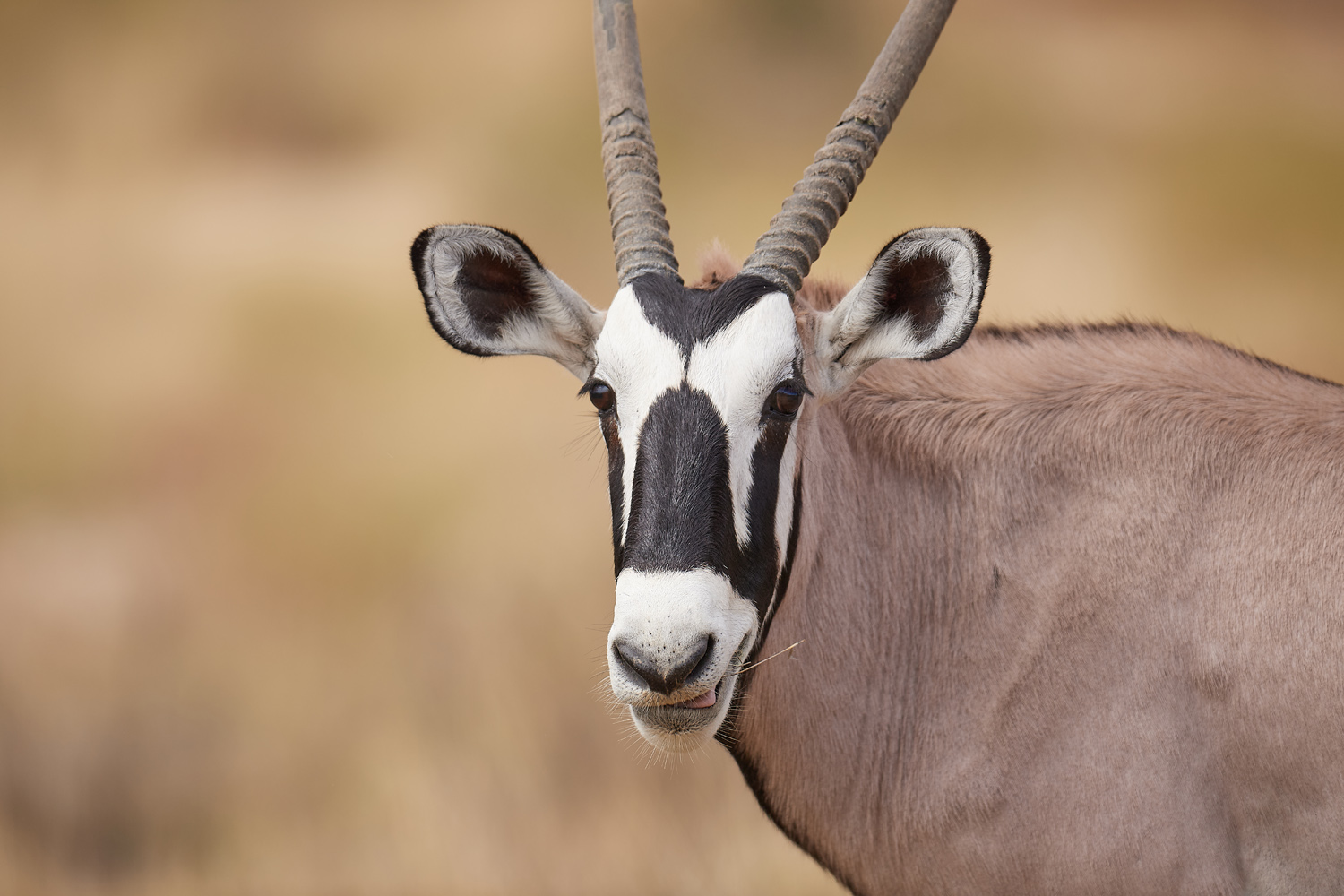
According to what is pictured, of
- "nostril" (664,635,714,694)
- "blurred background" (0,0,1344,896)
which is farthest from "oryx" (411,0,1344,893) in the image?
"blurred background" (0,0,1344,896)

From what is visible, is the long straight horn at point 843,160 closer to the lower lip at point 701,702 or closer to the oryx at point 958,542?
the oryx at point 958,542

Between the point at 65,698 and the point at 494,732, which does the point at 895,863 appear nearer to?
the point at 494,732

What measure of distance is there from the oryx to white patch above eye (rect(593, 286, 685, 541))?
0.04 ft

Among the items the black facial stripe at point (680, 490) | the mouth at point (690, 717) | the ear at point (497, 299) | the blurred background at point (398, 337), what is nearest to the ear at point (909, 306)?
the black facial stripe at point (680, 490)

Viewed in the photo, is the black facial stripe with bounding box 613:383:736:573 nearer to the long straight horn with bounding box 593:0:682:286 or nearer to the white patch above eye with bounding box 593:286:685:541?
the white patch above eye with bounding box 593:286:685:541

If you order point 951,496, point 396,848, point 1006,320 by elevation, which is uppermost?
point 1006,320

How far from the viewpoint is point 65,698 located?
21.0ft

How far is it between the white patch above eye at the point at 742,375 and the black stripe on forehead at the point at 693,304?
0.10ft

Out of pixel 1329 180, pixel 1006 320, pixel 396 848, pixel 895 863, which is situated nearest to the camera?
pixel 895 863

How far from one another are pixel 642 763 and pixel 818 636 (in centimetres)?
328

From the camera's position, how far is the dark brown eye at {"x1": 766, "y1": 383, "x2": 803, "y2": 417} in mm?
2814

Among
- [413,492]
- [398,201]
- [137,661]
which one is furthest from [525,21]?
[137,661]

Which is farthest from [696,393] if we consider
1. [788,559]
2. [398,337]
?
[398,337]

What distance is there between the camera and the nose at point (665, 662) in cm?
235
